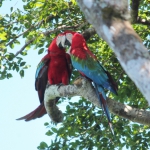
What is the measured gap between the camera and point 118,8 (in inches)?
109

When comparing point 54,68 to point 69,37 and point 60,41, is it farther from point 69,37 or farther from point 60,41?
point 69,37

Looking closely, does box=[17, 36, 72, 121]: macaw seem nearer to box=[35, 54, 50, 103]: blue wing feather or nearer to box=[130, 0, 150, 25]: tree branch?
box=[35, 54, 50, 103]: blue wing feather

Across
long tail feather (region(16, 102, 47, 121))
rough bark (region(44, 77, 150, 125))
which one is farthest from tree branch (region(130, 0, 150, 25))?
long tail feather (region(16, 102, 47, 121))

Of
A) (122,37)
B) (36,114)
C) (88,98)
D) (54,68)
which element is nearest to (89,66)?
(88,98)

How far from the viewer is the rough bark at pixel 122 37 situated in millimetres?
2473

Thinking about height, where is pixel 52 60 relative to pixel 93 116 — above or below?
above

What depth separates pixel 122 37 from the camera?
8.60ft

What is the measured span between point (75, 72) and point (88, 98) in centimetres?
192

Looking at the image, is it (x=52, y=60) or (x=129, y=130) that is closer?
(x=52, y=60)

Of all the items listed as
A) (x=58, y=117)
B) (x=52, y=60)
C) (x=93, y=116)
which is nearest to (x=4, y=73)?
(x=52, y=60)

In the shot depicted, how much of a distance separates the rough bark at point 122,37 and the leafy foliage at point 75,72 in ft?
9.18

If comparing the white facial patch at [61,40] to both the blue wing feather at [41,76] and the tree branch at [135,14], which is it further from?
the tree branch at [135,14]

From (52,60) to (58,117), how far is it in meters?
1.13

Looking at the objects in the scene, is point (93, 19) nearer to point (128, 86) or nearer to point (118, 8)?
point (118, 8)
